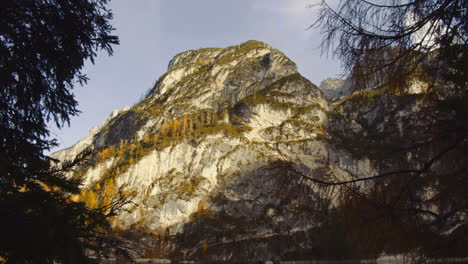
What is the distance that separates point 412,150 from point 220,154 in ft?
332

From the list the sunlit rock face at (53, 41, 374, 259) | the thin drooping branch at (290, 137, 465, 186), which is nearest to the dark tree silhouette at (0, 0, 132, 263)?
the thin drooping branch at (290, 137, 465, 186)

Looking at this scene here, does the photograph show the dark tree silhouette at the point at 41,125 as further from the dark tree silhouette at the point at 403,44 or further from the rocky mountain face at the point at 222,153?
the rocky mountain face at the point at 222,153

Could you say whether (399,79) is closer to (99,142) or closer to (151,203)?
(151,203)

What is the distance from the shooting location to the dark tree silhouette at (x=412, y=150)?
3.03 m

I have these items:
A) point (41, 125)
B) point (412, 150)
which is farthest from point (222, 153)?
point (412, 150)

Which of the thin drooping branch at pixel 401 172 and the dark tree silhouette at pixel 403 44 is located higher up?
the dark tree silhouette at pixel 403 44

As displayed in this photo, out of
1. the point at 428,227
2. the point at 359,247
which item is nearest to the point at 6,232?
the point at 359,247

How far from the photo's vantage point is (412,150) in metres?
3.23

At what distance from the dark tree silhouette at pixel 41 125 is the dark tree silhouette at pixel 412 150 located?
2.33 meters

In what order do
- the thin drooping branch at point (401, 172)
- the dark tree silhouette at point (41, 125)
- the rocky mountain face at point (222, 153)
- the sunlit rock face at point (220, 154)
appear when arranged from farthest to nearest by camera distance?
the sunlit rock face at point (220, 154)
the rocky mountain face at point (222, 153)
the thin drooping branch at point (401, 172)
the dark tree silhouette at point (41, 125)

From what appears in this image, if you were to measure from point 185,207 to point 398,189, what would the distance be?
94116 mm

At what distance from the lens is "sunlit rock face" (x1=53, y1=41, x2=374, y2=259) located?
87.9 m

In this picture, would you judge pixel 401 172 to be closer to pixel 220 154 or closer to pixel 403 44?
pixel 403 44

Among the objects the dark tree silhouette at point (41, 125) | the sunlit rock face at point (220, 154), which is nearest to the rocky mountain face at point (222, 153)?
the sunlit rock face at point (220, 154)
